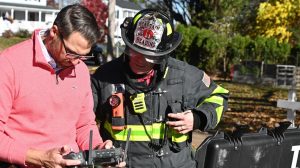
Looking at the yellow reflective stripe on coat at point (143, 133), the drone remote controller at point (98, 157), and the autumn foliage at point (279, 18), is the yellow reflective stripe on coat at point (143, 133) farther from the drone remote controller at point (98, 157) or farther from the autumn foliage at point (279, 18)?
the autumn foliage at point (279, 18)

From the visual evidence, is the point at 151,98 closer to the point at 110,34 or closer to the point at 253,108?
the point at 253,108

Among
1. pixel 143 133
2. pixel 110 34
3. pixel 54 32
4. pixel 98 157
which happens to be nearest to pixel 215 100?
pixel 143 133

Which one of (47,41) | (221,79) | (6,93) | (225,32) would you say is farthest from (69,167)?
(225,32)

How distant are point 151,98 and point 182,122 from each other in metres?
0.22

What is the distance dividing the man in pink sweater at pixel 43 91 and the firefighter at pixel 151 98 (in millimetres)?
330

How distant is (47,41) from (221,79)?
19.7m

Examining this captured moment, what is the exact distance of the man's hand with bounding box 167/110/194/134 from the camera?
118 inches

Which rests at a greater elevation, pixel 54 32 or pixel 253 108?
pixel 54 32

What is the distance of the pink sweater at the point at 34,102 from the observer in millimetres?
2508

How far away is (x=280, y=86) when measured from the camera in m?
19.5

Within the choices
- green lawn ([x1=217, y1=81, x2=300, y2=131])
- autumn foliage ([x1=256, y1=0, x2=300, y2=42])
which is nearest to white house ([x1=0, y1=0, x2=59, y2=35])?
autumn foliage ([x1=256, y1=0, x2=300, y2=42])

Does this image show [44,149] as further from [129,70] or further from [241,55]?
[241,55]

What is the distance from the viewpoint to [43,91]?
2639 millimetres

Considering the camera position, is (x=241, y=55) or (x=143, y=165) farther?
(x=241, y=55)
